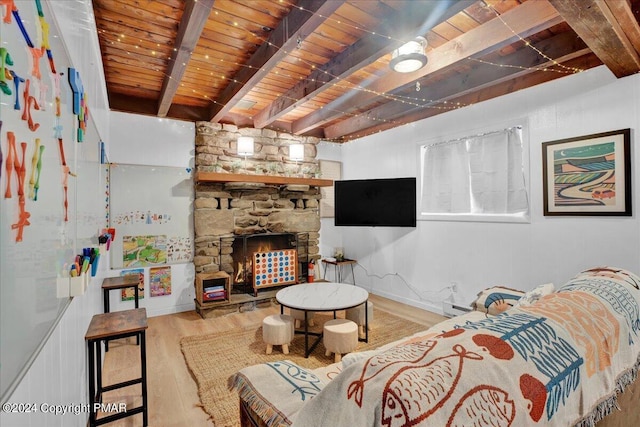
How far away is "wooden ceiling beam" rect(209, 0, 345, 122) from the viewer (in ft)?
5.85

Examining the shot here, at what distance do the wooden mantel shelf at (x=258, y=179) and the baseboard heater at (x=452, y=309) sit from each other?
2.21m

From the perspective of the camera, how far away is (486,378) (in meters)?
→ 0.80

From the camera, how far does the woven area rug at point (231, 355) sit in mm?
2096

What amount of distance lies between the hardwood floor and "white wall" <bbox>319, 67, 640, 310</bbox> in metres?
0.55

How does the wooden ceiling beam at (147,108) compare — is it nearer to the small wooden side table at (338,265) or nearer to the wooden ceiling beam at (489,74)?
the wooden ceiling beam at (489,74)

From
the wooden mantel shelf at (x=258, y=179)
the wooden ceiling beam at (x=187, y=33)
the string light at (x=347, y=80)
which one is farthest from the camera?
the wooden mantel shelf at (x=258, y=179)

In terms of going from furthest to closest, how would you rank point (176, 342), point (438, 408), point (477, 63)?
point (176, 342), point (477, 63), point (438, 408)

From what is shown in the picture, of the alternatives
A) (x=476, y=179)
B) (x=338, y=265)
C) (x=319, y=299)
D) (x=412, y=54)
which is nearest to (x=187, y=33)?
(x=412, y=54)

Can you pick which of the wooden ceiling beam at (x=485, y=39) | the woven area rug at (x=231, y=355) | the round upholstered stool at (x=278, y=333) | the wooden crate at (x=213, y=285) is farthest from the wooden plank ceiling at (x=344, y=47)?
the woven area rug at (x=231, y=355)

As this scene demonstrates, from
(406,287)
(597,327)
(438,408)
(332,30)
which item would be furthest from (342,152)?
(438,408)

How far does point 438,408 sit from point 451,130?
11.4ft

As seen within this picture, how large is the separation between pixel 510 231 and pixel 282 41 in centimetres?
271

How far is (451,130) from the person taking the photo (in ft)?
12.0

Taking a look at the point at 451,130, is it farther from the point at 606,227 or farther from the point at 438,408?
the point at 438,408
